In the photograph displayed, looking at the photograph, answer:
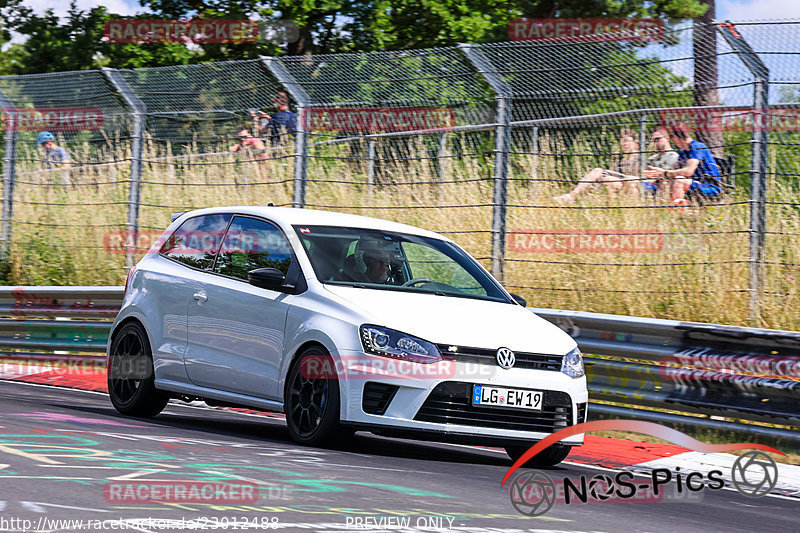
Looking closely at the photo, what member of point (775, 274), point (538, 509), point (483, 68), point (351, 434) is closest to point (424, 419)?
point (351, 434)

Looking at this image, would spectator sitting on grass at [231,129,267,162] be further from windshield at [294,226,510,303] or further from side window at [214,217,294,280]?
windshield at [294,226,510,303]

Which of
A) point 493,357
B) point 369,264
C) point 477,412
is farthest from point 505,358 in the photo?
point 369,264

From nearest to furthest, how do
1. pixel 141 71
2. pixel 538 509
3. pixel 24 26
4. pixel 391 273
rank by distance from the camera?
pixel 538 509 → pixel 391 273 → pixel 141 71 → pixel 24 26

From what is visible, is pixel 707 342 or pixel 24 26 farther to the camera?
pixel 24 26

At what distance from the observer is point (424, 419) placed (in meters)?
7.85

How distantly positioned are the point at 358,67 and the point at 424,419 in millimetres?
6808

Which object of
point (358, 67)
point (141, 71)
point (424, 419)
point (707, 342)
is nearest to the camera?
point (424, 419)

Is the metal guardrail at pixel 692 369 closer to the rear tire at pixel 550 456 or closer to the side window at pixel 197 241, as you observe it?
the rear tire at pixel 550 456

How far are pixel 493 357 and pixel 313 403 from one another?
3.91 ft

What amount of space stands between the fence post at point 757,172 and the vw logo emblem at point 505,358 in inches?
165

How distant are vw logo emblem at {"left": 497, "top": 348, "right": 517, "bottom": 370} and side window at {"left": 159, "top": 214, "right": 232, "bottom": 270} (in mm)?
2605

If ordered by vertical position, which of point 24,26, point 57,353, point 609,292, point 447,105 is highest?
point 24,26

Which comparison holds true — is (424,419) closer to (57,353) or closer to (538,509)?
(538,509)

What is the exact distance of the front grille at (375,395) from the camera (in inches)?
309
